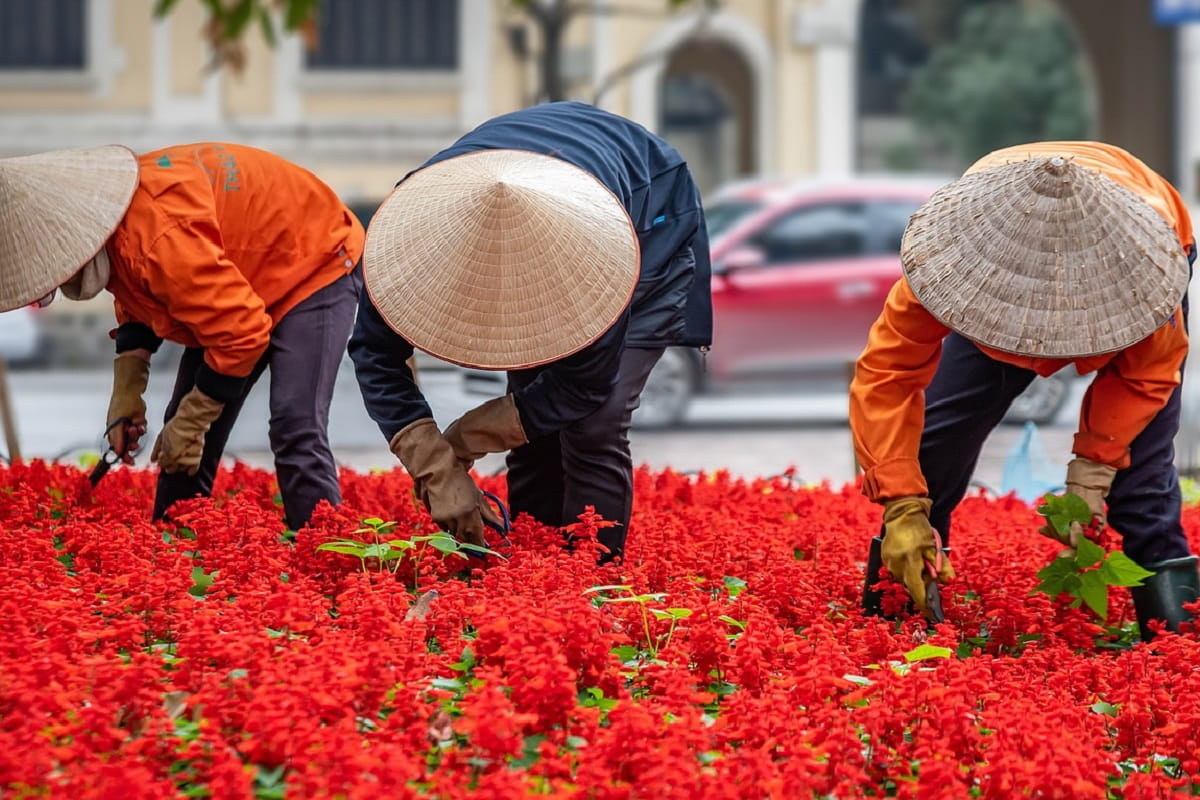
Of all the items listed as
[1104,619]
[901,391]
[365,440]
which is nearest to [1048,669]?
[1104,619]

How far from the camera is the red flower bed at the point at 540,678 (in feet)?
8.84

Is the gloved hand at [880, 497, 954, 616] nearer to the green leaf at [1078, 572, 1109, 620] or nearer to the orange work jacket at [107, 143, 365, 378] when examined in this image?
the green leaf at [1078, 572, 1109, 620]

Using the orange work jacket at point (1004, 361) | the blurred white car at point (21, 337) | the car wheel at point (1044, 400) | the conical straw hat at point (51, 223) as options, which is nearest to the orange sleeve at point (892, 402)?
the orange work jacket at point (1004, 361)

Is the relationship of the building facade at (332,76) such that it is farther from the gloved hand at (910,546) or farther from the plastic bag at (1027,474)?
the gloved hand at (910,546)

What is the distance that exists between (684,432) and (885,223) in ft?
7.36

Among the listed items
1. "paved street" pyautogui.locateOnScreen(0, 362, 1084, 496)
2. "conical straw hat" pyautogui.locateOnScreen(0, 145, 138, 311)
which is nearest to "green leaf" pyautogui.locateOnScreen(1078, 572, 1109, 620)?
"conical straw hat" pyautogui.locateOnScreen(0, 145, 138, 311)

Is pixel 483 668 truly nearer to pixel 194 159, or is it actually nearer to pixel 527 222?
pixel 527 222

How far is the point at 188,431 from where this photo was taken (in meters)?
4.57

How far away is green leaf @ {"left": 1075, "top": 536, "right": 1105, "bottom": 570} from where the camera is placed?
12.5 ft

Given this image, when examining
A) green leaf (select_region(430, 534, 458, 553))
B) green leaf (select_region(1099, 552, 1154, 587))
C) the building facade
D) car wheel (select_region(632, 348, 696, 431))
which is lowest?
car wheel (select_region(632, 348, 696, 431))

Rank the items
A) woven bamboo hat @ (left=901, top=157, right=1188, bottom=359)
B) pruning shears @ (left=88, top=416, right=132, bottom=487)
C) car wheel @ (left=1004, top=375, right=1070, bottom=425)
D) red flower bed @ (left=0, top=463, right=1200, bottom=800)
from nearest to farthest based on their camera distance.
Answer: red flower bed @ (left=0, top=463, right=1200, bottom=800), woven bamboo hat @ (left=901, top=157, right=1188, bottom=359), pruning shears @ (left=88, top=416, right=132, bottom=487), car wheel @ (left=1004, top=375, right=1070, bottom=425)

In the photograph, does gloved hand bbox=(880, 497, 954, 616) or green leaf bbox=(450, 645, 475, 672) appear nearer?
green leaf bbox=(450, 645, 475, 672)

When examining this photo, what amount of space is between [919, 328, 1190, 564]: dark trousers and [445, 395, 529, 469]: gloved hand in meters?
1.06

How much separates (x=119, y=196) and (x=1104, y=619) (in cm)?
255
